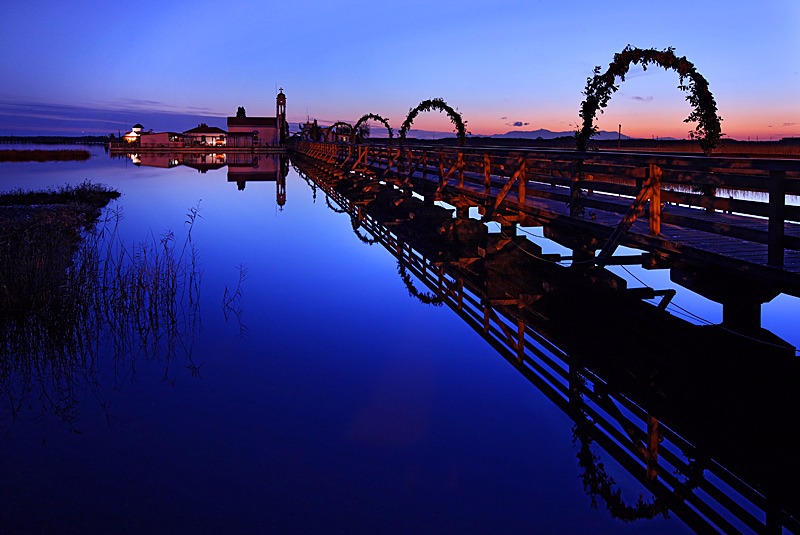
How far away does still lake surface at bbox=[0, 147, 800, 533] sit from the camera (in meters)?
4.34

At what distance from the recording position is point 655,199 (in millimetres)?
8820

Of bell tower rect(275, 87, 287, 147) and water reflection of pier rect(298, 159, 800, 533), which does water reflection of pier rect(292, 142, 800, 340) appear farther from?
bell tower rect(275, 87, 287, 147)

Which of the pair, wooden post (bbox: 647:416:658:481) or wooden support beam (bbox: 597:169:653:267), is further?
wooden support beam (bbox: 597:169:653:267)

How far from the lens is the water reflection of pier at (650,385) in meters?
4.37

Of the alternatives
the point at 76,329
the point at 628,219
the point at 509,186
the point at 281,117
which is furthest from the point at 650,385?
the point at 281,117

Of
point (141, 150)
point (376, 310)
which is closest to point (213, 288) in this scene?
point (376, 310)

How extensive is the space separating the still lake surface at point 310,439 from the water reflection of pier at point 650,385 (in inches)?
7.5

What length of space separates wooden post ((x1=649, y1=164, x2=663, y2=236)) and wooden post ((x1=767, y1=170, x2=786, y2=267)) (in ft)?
6.44

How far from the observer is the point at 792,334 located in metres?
8.34

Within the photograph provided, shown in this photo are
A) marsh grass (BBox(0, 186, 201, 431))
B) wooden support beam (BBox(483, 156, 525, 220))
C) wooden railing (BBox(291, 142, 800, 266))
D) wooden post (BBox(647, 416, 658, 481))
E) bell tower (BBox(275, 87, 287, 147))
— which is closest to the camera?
wooden post (BBox(647, 416, 658, 481))

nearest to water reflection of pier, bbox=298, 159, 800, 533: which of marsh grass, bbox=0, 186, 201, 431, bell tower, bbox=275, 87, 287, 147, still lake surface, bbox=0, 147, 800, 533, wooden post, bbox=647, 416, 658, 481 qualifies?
wooden post, bbox=647, 416, 658, 481

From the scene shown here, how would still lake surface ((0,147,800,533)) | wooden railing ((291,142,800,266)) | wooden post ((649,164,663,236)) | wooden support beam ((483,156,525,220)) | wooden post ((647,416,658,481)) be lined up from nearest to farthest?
still lake surface ((0,147,800,533)), wooden post ((647,416,658,481)), wooden railing ((291,142,800,266)), wooden post ((649,164,663,236)), wooden support beam ((483,156,525,220))

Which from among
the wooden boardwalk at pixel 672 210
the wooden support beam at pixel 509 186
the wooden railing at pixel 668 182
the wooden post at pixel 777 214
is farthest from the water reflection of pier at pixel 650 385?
the wooden support beam at pixel 509 186

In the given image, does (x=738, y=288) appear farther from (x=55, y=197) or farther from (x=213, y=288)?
(x=55, y=197)
